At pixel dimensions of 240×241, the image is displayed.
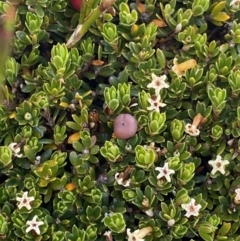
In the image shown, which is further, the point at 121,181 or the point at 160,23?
the point at 160,23

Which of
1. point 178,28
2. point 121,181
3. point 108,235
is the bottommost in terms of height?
point 108,235

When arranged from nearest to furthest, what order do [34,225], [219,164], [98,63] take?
[34,225] → [219,164] → [98,63]

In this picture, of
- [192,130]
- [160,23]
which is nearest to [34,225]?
[192,130]

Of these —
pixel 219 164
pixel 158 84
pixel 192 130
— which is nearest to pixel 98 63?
pixel 158 84

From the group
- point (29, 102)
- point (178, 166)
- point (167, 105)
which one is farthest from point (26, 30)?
point (178, 166)

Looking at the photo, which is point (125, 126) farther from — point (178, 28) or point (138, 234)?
point (178, 28)

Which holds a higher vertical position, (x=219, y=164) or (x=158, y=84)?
(x=158, y=84)

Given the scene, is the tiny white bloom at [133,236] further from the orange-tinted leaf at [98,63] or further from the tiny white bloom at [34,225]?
the orange-tinted leaf at [98,63]

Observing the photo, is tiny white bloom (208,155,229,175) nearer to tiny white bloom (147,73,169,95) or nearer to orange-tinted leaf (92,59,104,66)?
tiny white bloom (147,73,169,95)

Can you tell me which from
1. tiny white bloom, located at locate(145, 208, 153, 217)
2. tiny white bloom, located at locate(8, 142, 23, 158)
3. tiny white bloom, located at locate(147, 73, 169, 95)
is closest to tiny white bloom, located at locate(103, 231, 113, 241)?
tiny white bloom, located at locate(145, 208, 153, 217)

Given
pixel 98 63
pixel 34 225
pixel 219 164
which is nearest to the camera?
pixel 34 225
